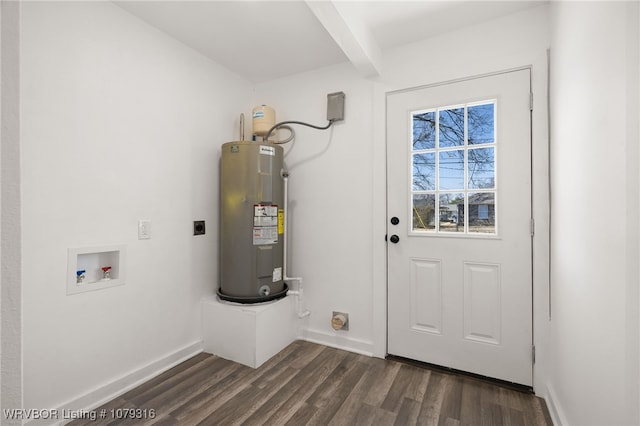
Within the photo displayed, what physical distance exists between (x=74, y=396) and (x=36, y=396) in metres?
0.18

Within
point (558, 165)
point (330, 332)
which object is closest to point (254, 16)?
point (558, 165)

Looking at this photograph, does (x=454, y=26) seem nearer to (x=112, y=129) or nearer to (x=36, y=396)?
(x=112, y=129)

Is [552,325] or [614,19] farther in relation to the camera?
[552,325]

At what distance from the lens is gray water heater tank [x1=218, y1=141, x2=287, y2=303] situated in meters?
2.29

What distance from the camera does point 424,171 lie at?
2.18 meters

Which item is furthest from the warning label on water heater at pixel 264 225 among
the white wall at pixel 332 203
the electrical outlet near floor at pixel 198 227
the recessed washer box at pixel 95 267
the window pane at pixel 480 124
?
the window pane at pixel 480 124

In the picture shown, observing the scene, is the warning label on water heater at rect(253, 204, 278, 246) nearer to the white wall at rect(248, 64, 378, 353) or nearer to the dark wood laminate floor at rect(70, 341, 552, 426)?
the white wall at rect(248, 64, 378, 353)

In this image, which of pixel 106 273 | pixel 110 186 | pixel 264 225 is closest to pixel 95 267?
pixel 106 273

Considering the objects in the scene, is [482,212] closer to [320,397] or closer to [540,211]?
[540,211]

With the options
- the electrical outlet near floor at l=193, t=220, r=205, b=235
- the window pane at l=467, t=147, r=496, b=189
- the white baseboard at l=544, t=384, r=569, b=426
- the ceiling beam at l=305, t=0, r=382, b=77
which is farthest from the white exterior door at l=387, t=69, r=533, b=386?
the electrical outlet near floor at l=193, t=220, r=205, b=235

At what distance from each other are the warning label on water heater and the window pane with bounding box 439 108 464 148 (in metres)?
1.32

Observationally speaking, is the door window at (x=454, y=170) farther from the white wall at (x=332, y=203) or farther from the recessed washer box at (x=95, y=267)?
the recessed washer box at (x=95, y=267)

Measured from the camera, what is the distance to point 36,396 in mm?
1498

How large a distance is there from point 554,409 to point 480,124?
5.38 ft
